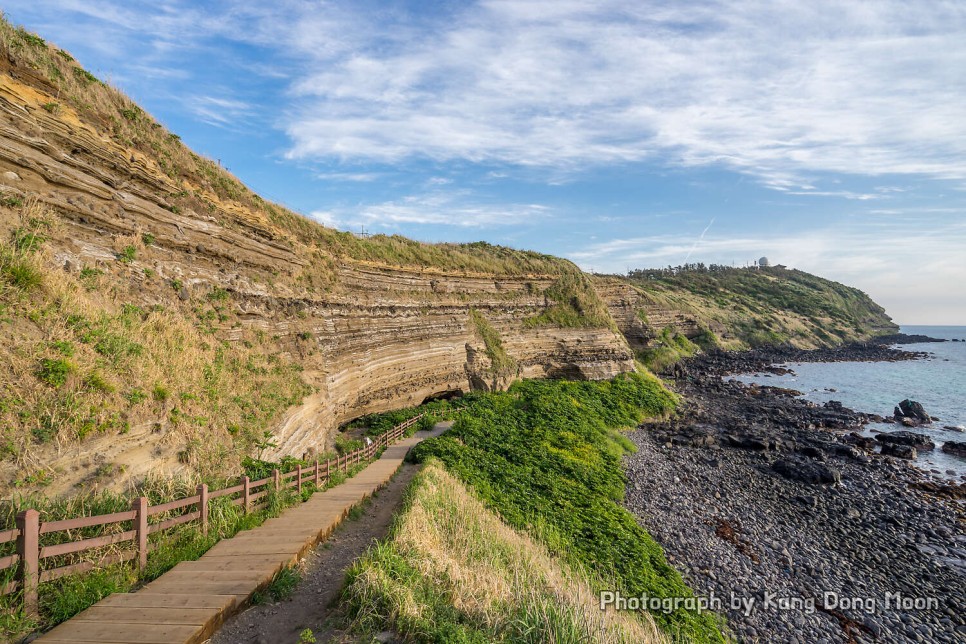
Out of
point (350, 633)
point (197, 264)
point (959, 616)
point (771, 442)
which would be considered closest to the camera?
point (350, 633)

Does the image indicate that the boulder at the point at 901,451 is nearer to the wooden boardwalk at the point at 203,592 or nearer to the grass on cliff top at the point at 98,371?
the wooden boardwalk at the point at 203,592

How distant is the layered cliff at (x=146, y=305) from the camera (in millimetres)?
8180

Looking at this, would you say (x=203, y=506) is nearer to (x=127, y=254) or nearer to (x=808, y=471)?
(x=127, y=254)

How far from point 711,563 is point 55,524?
17151 millimetres

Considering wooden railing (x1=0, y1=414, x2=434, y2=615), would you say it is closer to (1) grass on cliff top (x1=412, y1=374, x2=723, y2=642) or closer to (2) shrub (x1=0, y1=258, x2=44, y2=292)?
(2) shrub (x1=0, y1=258, x2=44, y2=292)

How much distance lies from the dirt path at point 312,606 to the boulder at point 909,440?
37.8 m

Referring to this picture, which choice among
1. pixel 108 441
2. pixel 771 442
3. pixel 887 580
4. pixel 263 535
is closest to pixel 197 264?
pixel 108 441

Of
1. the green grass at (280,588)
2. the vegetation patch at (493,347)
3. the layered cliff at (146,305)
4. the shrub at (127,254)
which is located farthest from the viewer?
the vegetation patch at (493,347)

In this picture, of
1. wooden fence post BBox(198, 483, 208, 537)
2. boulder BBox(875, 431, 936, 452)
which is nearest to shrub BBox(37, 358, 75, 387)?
wooden fence post BBox(198, 483, 208, 537)

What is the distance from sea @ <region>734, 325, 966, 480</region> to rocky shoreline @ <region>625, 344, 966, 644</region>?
3.96m

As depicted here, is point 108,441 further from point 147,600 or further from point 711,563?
point 711,563

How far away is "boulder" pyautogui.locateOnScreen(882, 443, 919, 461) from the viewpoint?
27.6m

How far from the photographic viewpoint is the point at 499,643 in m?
5.61

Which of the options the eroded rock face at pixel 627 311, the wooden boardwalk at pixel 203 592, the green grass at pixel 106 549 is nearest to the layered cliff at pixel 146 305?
the green grass at pixel 106 549
